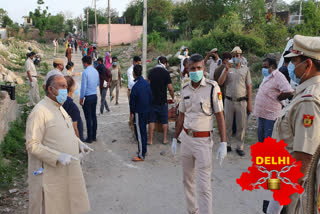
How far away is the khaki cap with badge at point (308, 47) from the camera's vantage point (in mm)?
2047

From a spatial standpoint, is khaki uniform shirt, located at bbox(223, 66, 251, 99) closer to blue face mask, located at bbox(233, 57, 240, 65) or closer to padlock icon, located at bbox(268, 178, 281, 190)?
blue face mask, located at bbox(233, 57, 240, 65)

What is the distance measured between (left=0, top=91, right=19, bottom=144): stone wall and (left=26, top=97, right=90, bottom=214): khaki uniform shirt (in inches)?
147

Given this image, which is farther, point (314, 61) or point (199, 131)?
point (199, 131)

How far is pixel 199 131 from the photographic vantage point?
367 cm

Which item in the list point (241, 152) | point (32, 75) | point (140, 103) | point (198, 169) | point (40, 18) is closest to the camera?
point (198, 169)

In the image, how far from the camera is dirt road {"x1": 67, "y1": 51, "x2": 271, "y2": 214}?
4.36 meters

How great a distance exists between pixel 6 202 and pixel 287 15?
144 feet

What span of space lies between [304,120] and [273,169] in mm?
827

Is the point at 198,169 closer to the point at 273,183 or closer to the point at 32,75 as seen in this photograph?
the point at 273,183

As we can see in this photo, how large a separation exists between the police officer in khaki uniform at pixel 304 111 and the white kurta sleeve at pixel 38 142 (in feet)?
6.76

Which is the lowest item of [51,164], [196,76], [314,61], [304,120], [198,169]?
[198,169]

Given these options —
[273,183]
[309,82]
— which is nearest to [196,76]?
[309,82]

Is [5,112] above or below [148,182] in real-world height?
above

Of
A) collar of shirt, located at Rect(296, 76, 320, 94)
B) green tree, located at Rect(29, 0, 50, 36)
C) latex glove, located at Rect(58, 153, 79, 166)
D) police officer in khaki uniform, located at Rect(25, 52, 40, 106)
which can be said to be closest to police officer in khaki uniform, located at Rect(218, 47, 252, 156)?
collar of shirt, located at Rect(296, 76, 320, 94)
